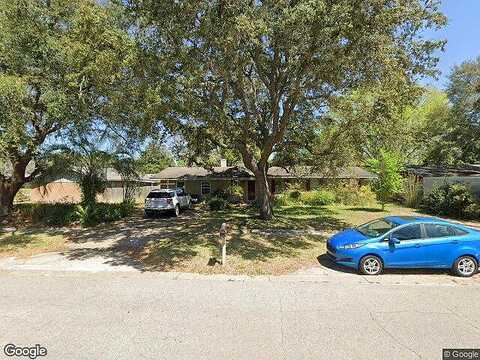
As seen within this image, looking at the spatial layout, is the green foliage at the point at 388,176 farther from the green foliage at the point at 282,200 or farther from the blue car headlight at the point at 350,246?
the blue car headlight at the point at 350,246

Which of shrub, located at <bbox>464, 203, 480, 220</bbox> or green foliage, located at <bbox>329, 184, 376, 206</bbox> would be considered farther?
green foliage, located at <bbox>329, 184, 376, 206</bbox>

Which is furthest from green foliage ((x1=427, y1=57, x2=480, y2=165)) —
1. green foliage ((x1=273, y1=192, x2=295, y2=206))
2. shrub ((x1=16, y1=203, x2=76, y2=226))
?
shrub ((x1=16, y1=203, x2=76, y2=226))

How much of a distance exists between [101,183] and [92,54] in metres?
10.4

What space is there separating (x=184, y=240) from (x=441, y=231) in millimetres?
8758

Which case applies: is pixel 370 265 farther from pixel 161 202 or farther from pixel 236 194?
pixel 236 194

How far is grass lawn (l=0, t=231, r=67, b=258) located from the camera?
12.7 metres

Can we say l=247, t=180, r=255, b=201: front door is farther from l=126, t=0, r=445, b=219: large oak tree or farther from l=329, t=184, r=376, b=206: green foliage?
l=126, t=0, r=445, b=219: large oak tree

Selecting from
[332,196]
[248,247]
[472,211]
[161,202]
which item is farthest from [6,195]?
[472,211]

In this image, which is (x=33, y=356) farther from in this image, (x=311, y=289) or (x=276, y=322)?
(x=311, y=289)

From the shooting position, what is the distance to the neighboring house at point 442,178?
22917 mm

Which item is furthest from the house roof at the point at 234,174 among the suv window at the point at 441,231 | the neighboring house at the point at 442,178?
the suv window at the point at 441,231

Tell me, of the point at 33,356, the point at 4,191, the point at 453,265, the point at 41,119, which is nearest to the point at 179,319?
the point at 33,356

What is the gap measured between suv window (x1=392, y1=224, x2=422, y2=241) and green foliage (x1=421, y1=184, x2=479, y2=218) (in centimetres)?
1383

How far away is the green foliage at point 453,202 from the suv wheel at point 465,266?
1327cm
